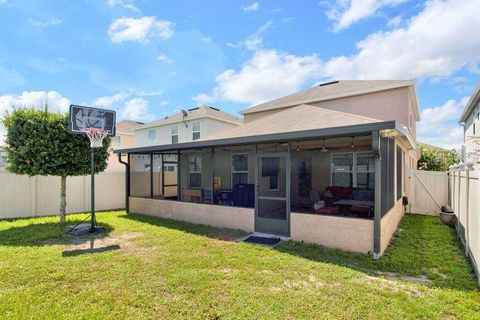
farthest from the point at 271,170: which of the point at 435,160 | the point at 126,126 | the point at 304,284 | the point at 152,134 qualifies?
the point at 126,126

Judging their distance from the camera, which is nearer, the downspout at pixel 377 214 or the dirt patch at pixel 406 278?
the dirt patch at pixel 406 278

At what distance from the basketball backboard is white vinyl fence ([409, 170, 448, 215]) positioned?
11912mm

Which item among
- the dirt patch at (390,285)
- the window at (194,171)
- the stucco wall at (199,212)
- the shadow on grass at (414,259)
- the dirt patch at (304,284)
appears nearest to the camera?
the dirt patch at (390,285)

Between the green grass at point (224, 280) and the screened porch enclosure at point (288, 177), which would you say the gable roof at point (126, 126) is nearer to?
the screened porch enclosure at point (288, 177)

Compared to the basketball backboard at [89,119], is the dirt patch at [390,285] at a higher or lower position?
lower

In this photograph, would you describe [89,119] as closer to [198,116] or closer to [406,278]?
[406,278]

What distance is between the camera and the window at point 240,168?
11008mm

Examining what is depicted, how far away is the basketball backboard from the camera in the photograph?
7929 millimetres

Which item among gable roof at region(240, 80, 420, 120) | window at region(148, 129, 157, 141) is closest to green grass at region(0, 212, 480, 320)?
gable roof at region(240, 80, 420, 120)

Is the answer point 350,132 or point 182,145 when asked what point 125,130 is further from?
point 350,132

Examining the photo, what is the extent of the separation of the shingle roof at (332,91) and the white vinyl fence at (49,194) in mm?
7908

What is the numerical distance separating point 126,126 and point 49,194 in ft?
49.2

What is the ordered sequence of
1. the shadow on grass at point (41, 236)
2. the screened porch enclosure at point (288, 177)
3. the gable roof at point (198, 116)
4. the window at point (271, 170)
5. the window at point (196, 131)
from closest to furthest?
the shadow on grass at point (41, 236) < the screened porch enclosure at point (288, 177) < the window at point (271, 170) < the gable roof at point (198, 116) < the window at point (196, 131)

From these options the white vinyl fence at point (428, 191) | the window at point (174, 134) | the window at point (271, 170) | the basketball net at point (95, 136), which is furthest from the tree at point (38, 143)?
the white vinyl fence at point (428, 191)
